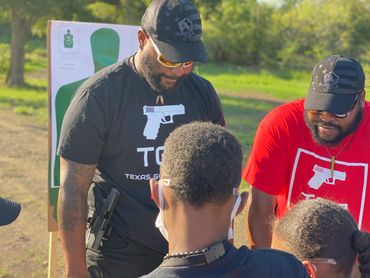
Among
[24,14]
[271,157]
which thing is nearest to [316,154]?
[271,157]

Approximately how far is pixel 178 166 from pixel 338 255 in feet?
2.22

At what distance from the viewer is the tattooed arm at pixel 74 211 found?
8.54 ft

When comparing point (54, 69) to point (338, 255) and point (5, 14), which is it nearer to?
point (338, 255)

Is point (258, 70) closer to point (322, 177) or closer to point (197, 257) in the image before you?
point (322, 177)

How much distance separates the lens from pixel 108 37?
15.0 feet

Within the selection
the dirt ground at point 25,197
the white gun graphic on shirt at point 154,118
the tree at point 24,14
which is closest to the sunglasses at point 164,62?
the white gun graphic on shirt at point 154,118

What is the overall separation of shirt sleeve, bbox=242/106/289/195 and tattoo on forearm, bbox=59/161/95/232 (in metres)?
0.76

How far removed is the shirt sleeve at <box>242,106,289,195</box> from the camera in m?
2.83

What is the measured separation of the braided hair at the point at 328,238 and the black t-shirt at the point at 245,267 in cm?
24

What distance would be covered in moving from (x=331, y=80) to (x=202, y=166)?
123cm

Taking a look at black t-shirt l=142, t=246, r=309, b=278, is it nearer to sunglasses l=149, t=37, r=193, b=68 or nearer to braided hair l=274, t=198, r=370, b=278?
braided hair l=274, t=198, r=370, b=278

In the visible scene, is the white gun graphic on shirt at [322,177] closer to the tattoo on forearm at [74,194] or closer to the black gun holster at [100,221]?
the black gun holster at [100,221]

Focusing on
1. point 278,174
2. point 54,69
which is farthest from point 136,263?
point 54,69

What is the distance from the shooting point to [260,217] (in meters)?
2.95
